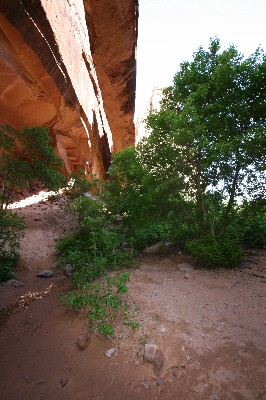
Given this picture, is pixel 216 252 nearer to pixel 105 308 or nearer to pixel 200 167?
pixel 200 167

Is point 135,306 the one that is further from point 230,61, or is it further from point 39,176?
point 230,61

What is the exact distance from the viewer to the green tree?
7.71 m

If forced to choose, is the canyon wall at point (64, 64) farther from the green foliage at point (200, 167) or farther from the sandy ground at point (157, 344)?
the sandy ground at point (157, 344)

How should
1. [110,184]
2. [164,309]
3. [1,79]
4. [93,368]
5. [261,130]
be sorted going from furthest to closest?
[110,184], [1,79], [261,130], [164,309], [93,368]

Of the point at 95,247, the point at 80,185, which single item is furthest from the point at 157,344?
the point at 80,185

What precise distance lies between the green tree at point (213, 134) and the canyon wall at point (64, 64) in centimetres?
482

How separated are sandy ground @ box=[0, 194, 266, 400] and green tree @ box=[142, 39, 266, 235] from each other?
3.19 metres

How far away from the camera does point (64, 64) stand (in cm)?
1084

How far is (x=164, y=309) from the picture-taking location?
523 cm

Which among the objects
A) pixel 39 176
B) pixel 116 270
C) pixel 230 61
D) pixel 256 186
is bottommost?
pixel 116 270

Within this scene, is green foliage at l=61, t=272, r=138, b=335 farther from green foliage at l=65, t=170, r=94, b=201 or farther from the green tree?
green foliage at l=65, t=170, r=94, b=201

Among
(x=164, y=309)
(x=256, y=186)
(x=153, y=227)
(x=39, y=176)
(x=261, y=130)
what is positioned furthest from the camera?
(x=153, y=227)

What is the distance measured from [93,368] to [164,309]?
1.95 meters

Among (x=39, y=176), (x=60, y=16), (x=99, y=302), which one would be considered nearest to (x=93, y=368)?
(x=99, y=302)
